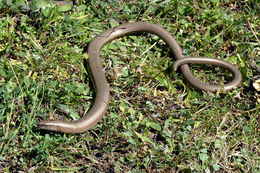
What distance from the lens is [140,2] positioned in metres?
5.34

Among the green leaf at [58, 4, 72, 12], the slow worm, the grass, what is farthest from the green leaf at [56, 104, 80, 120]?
the green leaf at [58, 4, 72, 12]

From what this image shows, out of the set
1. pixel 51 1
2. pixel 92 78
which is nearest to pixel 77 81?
pixel 92 78

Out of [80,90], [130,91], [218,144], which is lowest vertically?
[218,144]

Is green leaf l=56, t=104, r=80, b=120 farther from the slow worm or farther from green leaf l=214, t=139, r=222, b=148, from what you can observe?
green leaf l=214, t=139, r=222, b=148

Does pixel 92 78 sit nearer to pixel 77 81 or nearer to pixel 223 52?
pixel 77 81

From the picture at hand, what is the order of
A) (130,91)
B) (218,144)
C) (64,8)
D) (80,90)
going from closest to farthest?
(218,144)
(80,90)
(130,91)
(64,8)

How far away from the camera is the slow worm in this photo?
13.3 feet

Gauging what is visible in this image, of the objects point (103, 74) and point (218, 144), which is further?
point (103, 74)

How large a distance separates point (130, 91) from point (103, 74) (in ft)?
1.17

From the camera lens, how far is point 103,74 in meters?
4.57

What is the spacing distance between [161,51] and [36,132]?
1.91 meters

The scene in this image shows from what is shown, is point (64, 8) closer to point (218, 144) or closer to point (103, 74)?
point (103, 74)

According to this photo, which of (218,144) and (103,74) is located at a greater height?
(103,74)

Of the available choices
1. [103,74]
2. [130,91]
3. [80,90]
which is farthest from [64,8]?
[130,91]
